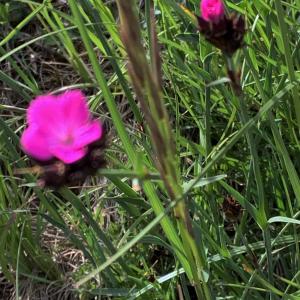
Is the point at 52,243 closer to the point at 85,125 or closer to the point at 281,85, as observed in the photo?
the point at 281,85

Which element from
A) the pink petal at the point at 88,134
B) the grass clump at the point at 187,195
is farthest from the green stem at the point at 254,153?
the pink petal at the point at 88,134

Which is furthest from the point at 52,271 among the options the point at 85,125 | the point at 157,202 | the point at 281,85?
the point at 85,125

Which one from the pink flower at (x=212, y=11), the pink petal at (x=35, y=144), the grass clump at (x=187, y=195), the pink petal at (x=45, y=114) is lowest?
the grass clump at (x=187, y=195)

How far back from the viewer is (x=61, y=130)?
651 mm

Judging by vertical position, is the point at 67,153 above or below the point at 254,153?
above

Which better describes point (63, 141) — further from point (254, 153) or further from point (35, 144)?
point (254, 153)

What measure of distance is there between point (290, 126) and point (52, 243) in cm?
60

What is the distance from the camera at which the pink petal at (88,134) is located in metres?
0.65

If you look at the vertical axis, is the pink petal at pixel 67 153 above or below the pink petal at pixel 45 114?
below

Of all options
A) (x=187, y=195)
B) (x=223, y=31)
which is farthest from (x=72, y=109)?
(x=187, y=195)

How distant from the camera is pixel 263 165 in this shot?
4.27 ft

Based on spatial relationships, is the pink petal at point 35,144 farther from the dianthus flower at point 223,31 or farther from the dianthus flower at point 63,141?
the dianthus flower at point 223,31

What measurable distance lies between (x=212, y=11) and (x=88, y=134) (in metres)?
0.20

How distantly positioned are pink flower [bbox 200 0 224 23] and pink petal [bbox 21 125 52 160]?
0.70ft
